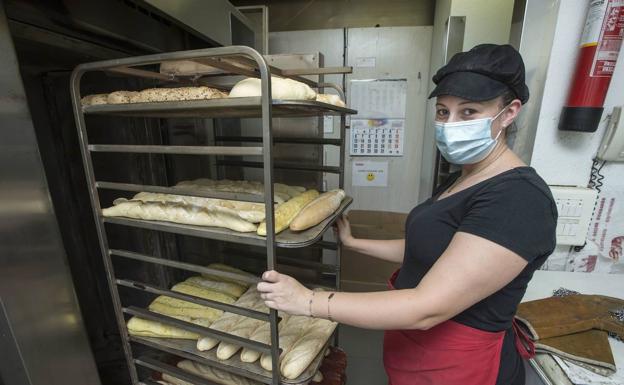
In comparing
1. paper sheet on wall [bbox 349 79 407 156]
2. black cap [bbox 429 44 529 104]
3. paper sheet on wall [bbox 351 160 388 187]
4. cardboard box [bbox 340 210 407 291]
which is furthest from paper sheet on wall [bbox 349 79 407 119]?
black cap [bbox 429 44 529 104]

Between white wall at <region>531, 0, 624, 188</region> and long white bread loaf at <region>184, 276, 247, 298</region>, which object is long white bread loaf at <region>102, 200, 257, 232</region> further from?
white wall at <region>531, 0, 624, 188</region>

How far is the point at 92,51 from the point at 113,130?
427 millimetres

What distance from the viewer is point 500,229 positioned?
1.99 feet

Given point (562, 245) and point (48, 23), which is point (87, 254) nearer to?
point (48, 23)

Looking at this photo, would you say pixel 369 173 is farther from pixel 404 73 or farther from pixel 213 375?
pixel 213 375

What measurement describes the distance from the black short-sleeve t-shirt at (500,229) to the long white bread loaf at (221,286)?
0.73 m

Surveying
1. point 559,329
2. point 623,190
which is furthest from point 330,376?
point 623,190

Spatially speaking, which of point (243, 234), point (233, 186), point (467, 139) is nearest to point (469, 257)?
point (467, 139)

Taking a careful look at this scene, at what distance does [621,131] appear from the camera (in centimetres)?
100

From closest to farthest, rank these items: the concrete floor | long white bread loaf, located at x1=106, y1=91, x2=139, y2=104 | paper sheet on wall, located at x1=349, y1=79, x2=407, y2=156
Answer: long white bread loaf, located at x1=106, y1=91, x2=139, y2=104, the concrete floor, paper sheet on wall, located at x1=349, y1=79, x2=407, y2=156

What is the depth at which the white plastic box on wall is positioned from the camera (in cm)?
109

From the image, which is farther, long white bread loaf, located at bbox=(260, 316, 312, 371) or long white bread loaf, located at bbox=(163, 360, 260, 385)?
long white bread loaf, located at bbox=(163, 360, 260, 385)

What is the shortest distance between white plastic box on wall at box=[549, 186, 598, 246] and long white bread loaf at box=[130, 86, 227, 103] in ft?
4.28

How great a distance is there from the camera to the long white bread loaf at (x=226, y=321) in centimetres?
95
